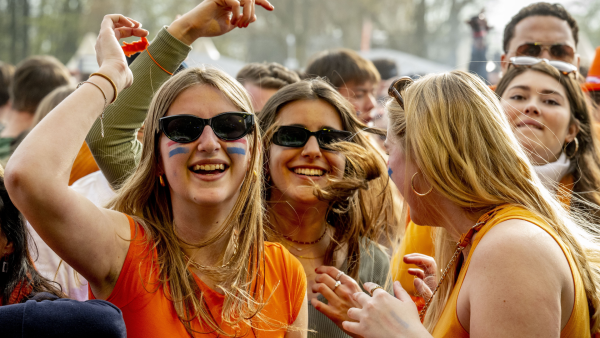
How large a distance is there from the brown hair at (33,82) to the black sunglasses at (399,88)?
3.97 m

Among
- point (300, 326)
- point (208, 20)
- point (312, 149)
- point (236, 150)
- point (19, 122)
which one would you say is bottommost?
point (300, 326)

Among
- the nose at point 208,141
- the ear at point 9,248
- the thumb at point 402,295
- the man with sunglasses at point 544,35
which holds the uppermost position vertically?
the man with sunglasses at point 544,35

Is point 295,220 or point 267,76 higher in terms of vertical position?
point 267,76

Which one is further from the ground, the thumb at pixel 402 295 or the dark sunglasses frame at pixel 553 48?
the dark sunglasses frame at pixel 553 48

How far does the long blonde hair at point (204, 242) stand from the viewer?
1877 millimetres

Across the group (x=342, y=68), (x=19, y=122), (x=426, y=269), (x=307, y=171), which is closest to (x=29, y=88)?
(x=19, y=122)

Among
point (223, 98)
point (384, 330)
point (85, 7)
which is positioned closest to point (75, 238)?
point (223, 98)

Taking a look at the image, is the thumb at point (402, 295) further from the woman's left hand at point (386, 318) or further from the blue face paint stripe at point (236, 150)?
the blue face paint stripe at point (236, 150)

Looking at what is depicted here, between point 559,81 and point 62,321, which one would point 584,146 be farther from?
point 62,321

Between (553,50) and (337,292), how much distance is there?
2.47 m

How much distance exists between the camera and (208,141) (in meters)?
2.03

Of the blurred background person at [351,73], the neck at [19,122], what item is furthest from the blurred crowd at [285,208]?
the neck at [19,122]

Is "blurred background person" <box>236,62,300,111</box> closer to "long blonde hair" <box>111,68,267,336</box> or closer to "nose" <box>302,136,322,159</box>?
"nose" <box>302,136,322,159</box>

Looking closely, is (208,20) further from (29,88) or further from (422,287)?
(29,88)
